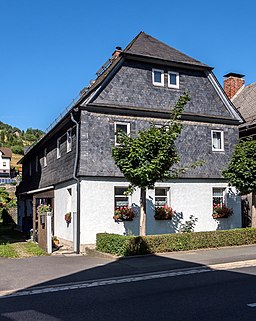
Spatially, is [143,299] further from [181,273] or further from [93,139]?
[93,139]

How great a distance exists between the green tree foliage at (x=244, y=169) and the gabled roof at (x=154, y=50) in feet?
16.5

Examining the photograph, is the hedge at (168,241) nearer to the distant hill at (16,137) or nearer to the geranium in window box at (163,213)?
the geranium in window box at (163,213)

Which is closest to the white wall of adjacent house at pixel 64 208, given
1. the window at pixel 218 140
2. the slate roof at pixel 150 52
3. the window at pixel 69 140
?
the window at pixel 69 140

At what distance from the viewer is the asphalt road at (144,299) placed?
705cm

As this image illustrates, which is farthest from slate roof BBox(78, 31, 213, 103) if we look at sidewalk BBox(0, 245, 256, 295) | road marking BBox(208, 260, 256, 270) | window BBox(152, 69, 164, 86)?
road marking BBox(208, 260, 256, 270)

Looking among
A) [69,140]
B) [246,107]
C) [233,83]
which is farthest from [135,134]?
[233,83]

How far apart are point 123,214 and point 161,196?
237 cm

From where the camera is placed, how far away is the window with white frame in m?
18.2

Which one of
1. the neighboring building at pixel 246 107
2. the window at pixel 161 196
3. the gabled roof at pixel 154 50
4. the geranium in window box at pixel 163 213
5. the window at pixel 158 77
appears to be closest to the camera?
the geranium in window box at pixel 163 213

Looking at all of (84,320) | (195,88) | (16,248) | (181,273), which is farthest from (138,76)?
(84,320)

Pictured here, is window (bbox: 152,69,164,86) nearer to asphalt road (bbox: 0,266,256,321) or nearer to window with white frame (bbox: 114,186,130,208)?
window with white frame (bbox: 114,186,130,208)

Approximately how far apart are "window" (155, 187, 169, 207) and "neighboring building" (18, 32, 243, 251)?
0.04 metres

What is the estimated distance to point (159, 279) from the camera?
1080 cm

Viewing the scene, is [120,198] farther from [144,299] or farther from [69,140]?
[144,299]
